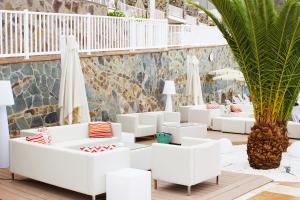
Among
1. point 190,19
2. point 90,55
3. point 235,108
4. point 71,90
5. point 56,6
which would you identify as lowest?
point 235,108

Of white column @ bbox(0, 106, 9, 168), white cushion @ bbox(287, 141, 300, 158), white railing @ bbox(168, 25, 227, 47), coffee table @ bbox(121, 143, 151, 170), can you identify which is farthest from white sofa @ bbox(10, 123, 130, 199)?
white railing @ bbox(168, 25, 227, 47)

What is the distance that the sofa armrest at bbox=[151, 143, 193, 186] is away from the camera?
7.06 meters

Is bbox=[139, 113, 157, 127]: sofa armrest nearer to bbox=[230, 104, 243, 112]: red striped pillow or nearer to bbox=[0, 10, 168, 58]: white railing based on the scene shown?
bbox=[0, 10, 168, 58]: white railing

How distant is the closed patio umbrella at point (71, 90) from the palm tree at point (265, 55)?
10.9ft

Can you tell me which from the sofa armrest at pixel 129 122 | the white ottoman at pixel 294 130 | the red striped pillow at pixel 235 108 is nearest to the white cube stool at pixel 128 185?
the sofa armrest at pixel 129 122

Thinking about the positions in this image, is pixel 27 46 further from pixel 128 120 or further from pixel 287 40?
pixel 287 40

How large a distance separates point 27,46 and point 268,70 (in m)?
5.45

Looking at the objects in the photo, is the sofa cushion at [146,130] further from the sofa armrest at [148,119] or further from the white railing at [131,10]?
the white railing at [131,10]

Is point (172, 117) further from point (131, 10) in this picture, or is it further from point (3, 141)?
point (131, 10)

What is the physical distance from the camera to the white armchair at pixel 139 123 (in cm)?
1218

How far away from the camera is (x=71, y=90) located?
10289 millimetres

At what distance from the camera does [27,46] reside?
10766 millimetres

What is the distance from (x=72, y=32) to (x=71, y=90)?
2412mm

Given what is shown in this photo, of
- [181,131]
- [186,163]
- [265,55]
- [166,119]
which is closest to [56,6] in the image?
[166,119]
